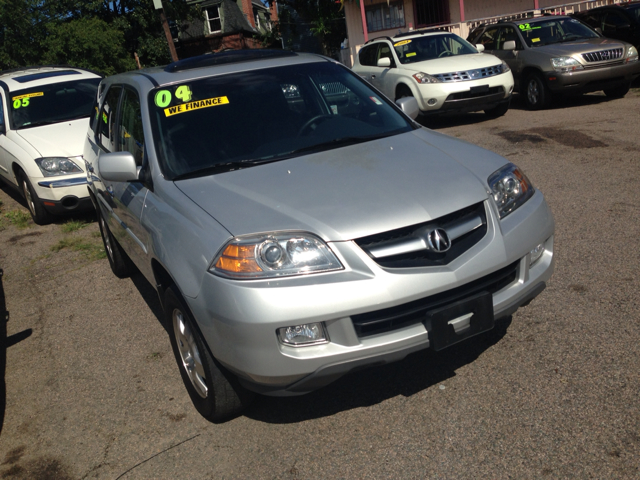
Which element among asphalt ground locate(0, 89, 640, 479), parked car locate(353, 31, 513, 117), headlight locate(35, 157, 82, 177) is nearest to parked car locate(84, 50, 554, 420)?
asphalt ground locate(0, 89, 640, 479)

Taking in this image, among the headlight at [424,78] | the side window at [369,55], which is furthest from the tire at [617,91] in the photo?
the side window at [369,55]

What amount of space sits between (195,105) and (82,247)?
3771 mm

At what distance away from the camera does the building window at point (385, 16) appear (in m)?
25.3

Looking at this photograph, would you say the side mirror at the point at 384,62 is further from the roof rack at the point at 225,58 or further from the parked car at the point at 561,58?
the roof rack at the point at 225,58

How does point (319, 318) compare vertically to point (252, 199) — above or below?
below

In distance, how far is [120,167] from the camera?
363 cm

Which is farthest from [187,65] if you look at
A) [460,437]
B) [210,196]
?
[460,437]

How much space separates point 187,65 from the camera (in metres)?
4.41

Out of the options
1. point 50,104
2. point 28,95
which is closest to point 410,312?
point 50,104

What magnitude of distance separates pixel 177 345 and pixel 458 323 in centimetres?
157

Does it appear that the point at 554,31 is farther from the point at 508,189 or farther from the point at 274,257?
the point at 274,257

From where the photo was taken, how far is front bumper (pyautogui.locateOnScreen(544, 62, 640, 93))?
1080 centimetres

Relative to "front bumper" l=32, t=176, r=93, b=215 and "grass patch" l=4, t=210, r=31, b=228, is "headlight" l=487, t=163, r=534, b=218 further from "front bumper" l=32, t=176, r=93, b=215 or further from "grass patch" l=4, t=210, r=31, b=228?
"grass patch" l=4, t=210, r=31, b=228

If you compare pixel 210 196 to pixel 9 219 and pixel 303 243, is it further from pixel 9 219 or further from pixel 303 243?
pixel 9 219
